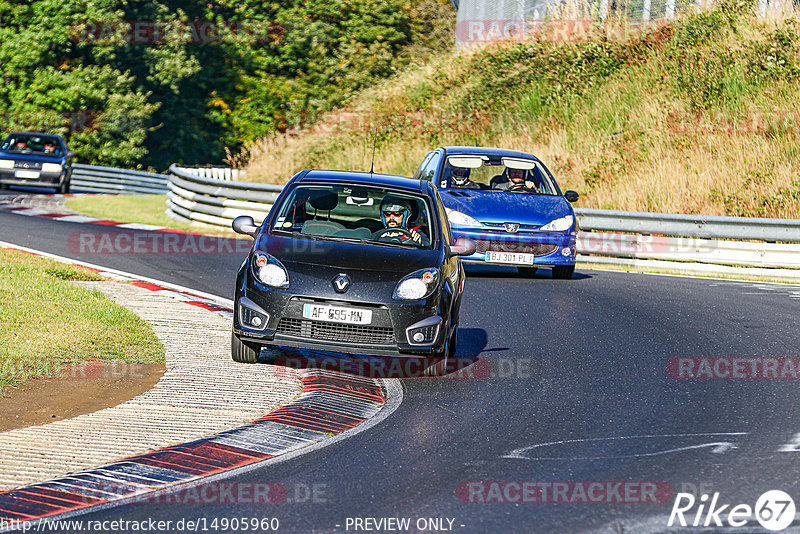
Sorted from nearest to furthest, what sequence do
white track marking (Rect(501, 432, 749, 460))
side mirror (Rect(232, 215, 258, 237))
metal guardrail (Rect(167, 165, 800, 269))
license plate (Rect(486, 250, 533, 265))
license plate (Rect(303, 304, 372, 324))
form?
white track marking (Rect(501, 432, 749, 460)), license plate (Rect(303, 304, 372, 324)), side mirror (Rect(232, 215, 258, 237)), license plate (Rect(486, 250, 533, 265)), metal guardrail (Rect(167, 165, 800, 269))

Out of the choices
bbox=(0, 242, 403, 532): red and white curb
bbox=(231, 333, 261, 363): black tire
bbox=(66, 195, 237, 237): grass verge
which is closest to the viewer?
bbox=(0, 242, 403, 532): red and white curb

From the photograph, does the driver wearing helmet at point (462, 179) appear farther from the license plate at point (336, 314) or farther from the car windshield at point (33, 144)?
the car windshield at point (33, 144)

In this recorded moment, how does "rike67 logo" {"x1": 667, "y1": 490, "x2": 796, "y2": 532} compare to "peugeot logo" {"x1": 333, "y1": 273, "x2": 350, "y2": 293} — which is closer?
"rike67 logo" {"x1": 667, "y1": 490, "x2": 796, "y2": 532}

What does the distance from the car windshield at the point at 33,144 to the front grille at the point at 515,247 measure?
18800 mm

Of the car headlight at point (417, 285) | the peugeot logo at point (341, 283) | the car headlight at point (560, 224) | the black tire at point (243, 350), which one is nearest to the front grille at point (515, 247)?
the car headlight at point (560, 224)

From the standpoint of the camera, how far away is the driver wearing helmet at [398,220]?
9.77m

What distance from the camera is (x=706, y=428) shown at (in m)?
7.70

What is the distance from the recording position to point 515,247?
1548 centimetres

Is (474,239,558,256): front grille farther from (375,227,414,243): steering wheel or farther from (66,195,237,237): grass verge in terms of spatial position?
(66,195,237,237): grass verge

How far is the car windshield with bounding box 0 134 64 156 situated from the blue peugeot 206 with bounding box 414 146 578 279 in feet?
56.7

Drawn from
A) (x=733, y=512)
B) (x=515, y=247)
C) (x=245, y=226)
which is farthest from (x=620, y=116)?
(x=733, y=512)

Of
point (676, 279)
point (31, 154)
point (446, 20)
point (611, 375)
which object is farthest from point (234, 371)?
point (446, 20)

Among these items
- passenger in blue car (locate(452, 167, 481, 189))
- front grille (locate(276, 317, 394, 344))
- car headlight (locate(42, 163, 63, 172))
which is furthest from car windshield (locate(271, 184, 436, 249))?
car headlight (locate(42, 163, 63, 172))

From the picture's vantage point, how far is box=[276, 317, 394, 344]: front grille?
8.71m
